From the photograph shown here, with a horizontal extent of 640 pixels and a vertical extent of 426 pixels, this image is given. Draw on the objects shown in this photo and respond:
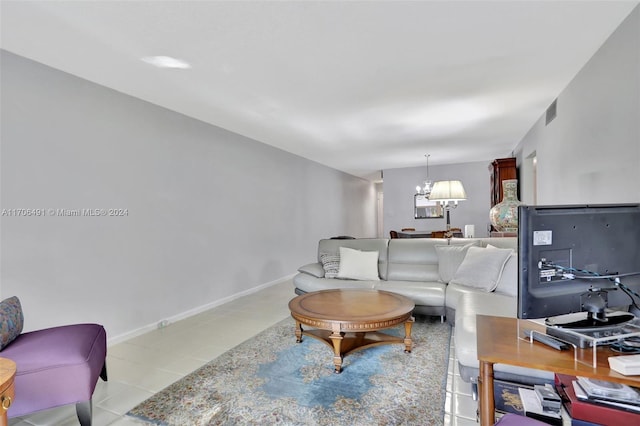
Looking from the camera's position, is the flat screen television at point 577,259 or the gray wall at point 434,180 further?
the gray wall at point 434,180

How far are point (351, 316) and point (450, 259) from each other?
5.41ft

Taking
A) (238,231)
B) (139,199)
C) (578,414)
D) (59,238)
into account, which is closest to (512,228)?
(578,414)

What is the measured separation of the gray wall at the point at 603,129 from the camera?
1882 mm

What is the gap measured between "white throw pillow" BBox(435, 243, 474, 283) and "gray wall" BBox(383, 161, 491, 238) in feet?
14.8

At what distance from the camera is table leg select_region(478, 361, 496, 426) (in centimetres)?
111

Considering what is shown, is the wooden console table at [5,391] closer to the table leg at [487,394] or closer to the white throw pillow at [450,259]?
the table leg at [487,394]

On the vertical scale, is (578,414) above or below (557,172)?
below

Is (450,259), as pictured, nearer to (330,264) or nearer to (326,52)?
(330,264)

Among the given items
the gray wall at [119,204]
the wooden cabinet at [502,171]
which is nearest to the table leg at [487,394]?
the gray wall at [119,204]

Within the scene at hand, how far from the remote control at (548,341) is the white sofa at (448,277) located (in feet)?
2.24

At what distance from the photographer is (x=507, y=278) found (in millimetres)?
3020

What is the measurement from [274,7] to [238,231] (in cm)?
330

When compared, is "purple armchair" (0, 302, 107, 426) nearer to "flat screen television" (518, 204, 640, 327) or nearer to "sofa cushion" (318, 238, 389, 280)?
"flat screen television" (518, 204, 640, 327)

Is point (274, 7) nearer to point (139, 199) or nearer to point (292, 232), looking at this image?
point (139, 199)
